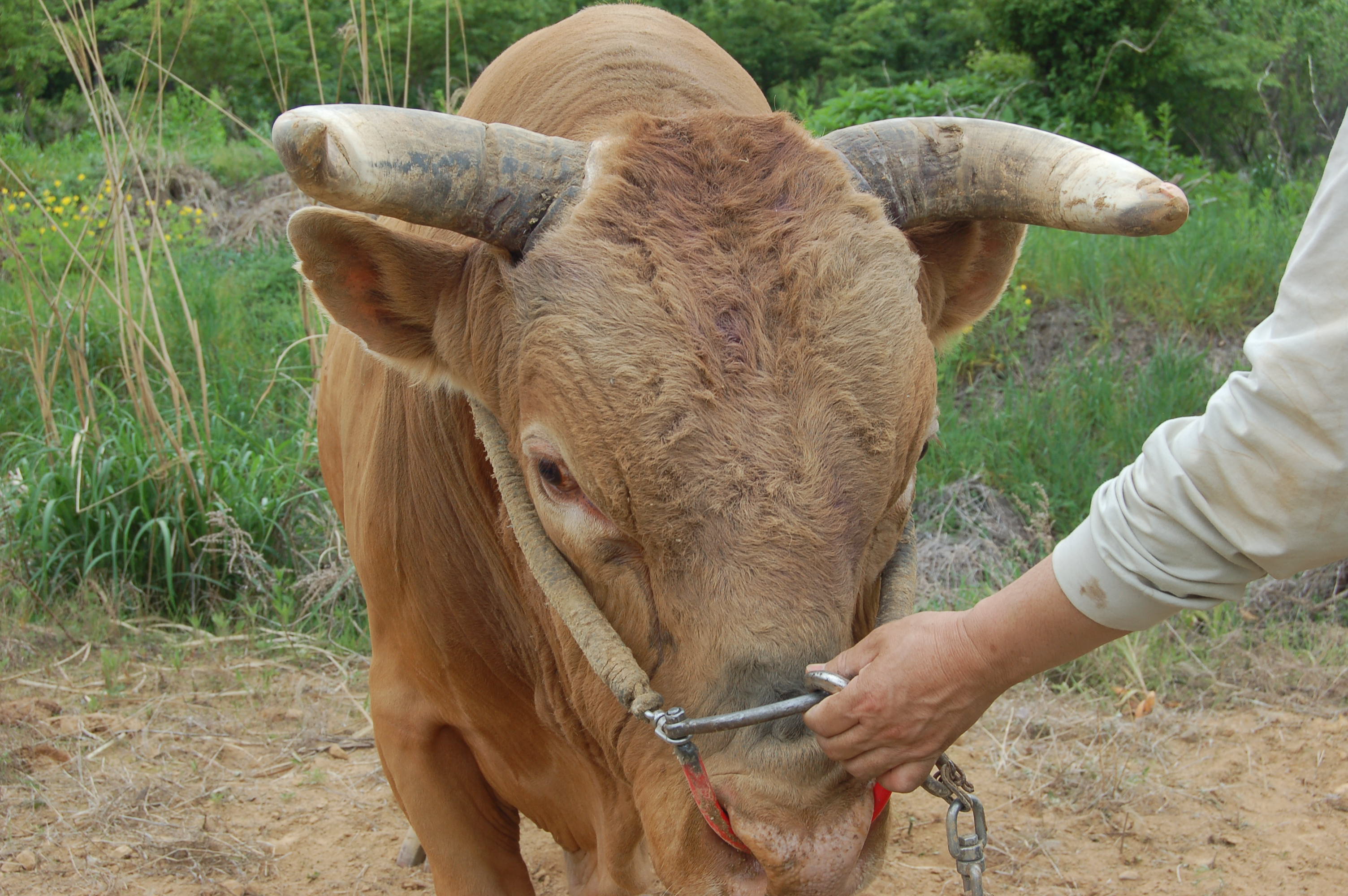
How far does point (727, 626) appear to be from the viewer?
6.41ft

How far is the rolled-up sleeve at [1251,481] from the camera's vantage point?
5.30ft

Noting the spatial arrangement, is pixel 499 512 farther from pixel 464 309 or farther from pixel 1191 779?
pixel 1191 779

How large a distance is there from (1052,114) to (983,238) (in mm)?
7915

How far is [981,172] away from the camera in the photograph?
7.73ft

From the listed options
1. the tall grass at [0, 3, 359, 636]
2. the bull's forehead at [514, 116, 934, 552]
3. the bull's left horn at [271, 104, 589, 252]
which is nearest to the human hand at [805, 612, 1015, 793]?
the bull's forehead at [514, 116, 934, 552]

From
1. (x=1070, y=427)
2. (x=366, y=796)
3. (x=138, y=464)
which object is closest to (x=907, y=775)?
(x=366, y=796)

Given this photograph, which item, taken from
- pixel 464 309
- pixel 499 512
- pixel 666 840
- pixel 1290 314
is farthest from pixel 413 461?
pixel 1290 314

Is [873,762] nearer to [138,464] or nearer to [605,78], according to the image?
[605,78]

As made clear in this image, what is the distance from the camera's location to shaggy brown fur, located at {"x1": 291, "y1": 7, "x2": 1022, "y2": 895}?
1941 millimetres

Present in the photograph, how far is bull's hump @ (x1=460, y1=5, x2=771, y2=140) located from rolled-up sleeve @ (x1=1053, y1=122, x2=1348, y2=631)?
1229 mm

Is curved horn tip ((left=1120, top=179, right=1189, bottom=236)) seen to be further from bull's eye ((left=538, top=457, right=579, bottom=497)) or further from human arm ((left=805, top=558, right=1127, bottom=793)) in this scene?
bull's eye ((left=538, top=457, right=579, bottom=497))

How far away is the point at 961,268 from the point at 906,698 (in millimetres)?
1053

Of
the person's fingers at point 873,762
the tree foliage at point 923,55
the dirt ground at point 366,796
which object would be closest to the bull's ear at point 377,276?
the person's fingers at point 873,762

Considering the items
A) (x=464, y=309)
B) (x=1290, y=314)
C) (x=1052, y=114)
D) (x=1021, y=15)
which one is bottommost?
(x=1052, y=114)
